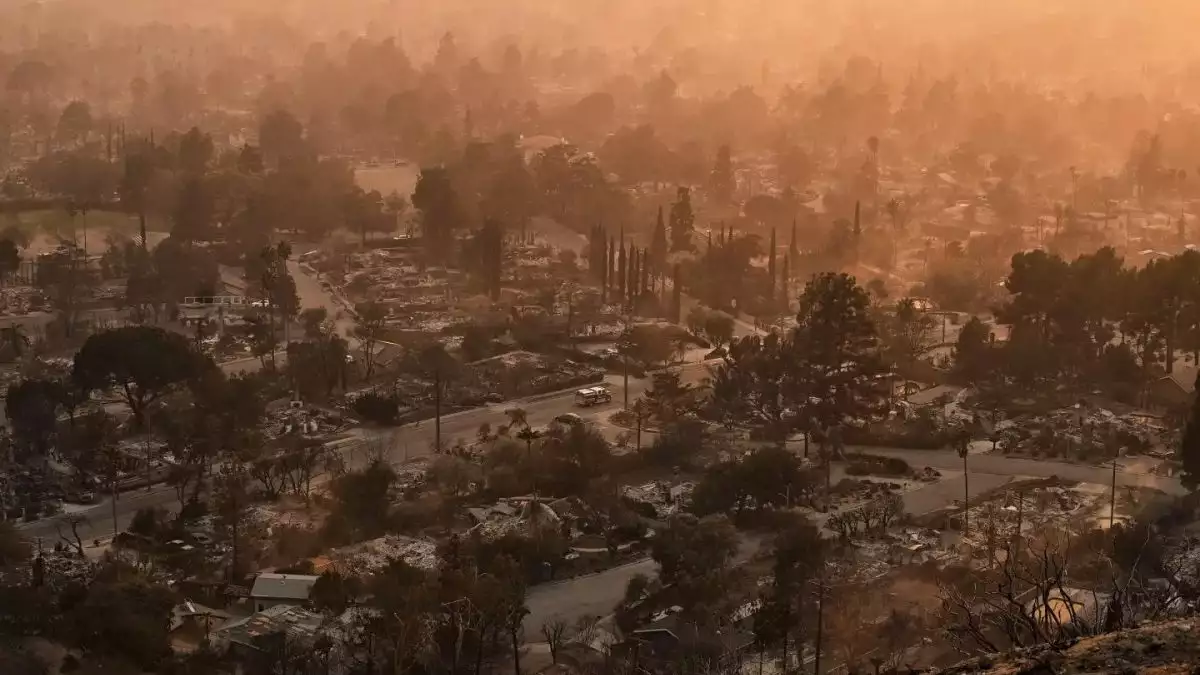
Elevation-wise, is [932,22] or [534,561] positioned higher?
[932,22]

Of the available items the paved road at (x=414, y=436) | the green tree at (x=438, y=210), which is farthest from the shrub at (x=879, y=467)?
the green tree at (x=438, y=210)

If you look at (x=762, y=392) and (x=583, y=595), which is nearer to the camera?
(x=583, y=595)

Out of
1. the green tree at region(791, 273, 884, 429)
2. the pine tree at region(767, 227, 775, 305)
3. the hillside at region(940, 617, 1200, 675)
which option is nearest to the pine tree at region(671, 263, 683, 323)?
the pine tree at region(767, 227, 775, 305)

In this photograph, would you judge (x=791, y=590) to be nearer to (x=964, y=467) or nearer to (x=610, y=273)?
(x=964, y=467)

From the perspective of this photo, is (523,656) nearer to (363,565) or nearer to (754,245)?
(363,565)

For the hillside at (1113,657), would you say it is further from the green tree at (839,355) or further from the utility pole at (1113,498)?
the green tree at (839,355)

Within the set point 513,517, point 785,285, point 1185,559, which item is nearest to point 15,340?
point 513,517

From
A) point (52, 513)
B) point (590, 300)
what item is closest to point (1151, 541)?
point (52, 513)
